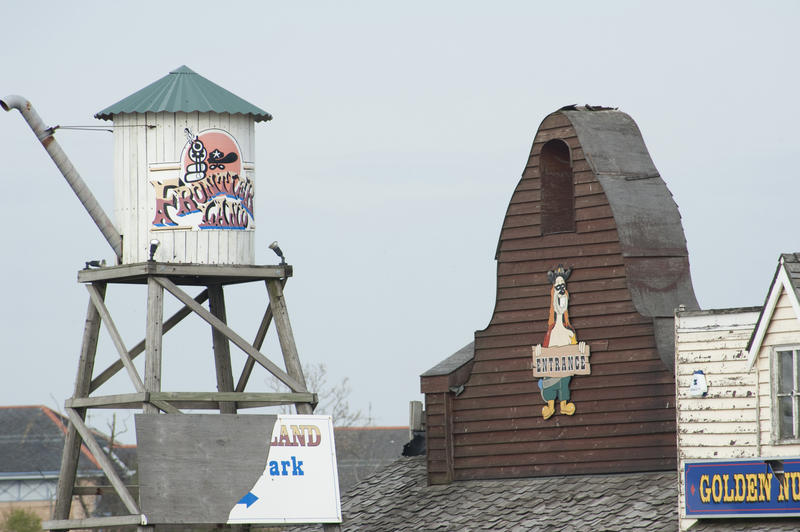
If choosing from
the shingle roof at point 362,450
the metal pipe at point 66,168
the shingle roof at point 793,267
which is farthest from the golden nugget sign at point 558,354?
the shingle roof at point 362,450

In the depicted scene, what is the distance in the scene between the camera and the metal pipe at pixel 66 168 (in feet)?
96.5

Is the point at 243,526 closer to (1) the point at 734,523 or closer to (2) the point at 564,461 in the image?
(2) the point at 564,461

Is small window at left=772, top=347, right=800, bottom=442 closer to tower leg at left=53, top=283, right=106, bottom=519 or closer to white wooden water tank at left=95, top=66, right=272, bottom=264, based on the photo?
white wooden water tank at left=95, top=66, right=272, bottom=264

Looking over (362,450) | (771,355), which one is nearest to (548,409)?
(771,355)

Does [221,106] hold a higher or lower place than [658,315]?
higher

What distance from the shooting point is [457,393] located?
3169 centimetres

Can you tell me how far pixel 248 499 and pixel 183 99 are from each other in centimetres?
723

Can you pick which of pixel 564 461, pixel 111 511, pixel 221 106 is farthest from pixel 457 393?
pixel 111 511

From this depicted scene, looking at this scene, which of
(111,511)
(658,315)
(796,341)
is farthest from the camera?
(111,511)

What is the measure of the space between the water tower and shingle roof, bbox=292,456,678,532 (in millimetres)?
2314

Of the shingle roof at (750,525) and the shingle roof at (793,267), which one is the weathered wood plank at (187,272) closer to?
the shingle roof at (750,525)

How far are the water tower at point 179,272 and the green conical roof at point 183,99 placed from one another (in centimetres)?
3

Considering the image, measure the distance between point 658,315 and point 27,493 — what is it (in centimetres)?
4916

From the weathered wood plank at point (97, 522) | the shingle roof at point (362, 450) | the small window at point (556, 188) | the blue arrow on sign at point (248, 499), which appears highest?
the small window at point (556, 188)
